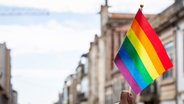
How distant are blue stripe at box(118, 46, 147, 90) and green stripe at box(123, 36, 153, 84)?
0.05 metres

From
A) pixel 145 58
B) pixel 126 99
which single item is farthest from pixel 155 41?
pixel 126 99

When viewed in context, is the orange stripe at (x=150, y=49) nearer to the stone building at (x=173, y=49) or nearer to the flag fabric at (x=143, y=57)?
the flag fabric at (x=143, y=57)

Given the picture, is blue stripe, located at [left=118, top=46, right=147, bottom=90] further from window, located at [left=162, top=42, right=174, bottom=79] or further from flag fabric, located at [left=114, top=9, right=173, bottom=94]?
window, located at [left=162, top=42, right=174, bottom=79]

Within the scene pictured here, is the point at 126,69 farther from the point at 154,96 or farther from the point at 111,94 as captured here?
the point at 111,94

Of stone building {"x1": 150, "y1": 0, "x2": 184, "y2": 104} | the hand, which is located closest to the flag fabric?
the hand

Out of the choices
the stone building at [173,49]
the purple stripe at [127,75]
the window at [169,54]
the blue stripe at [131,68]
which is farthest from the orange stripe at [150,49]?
the window at [169,54]

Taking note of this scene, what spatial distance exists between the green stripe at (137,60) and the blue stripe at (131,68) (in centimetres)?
5

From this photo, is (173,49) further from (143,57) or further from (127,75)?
(143,57)

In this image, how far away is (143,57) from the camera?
957 cm

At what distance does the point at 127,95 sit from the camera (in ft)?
25.5

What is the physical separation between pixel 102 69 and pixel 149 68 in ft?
185

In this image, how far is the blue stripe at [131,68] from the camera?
9.55m

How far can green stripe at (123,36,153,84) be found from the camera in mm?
9602

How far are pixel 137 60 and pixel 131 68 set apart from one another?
0.16 meters
